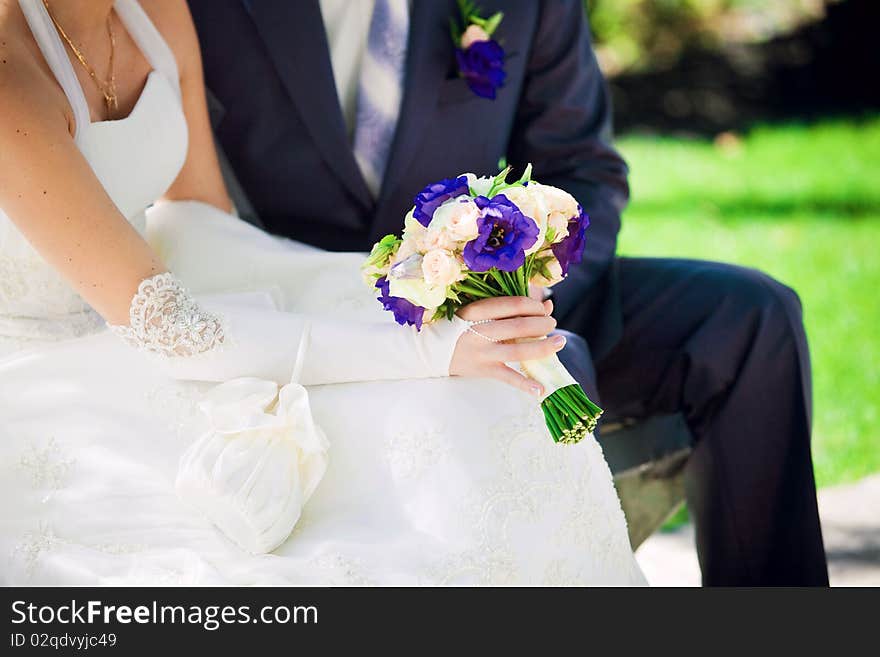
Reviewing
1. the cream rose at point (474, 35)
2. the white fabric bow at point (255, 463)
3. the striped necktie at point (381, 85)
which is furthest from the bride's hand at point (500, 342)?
the cream rose at point (474, 35)

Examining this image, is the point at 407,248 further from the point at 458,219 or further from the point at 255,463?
the point at 255,463

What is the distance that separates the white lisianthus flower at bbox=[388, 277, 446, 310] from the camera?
6.63 feet

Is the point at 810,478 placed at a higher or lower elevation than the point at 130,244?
lower

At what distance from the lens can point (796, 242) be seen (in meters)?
6.18

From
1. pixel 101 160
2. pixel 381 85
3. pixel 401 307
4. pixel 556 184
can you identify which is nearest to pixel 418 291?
pixel 401 307

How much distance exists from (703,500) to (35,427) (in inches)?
60.9

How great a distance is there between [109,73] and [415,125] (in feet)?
2.39

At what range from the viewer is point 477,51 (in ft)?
9.36

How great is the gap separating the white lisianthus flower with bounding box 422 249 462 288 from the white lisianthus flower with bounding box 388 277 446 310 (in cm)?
3

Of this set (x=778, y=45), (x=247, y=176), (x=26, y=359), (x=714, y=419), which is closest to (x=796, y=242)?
(x=778, y=45)

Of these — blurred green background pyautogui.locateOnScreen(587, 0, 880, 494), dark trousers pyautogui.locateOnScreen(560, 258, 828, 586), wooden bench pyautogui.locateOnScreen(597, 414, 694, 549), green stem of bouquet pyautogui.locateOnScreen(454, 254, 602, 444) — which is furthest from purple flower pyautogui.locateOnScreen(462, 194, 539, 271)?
blurred green background pyautogui.locateOnScreen(587, 0, 880, 494)

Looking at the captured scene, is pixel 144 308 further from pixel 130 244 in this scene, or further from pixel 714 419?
pixel 714 419

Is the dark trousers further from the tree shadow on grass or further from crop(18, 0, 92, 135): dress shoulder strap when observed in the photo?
the tree shadow on grass

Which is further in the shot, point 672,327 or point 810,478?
point 672,327
